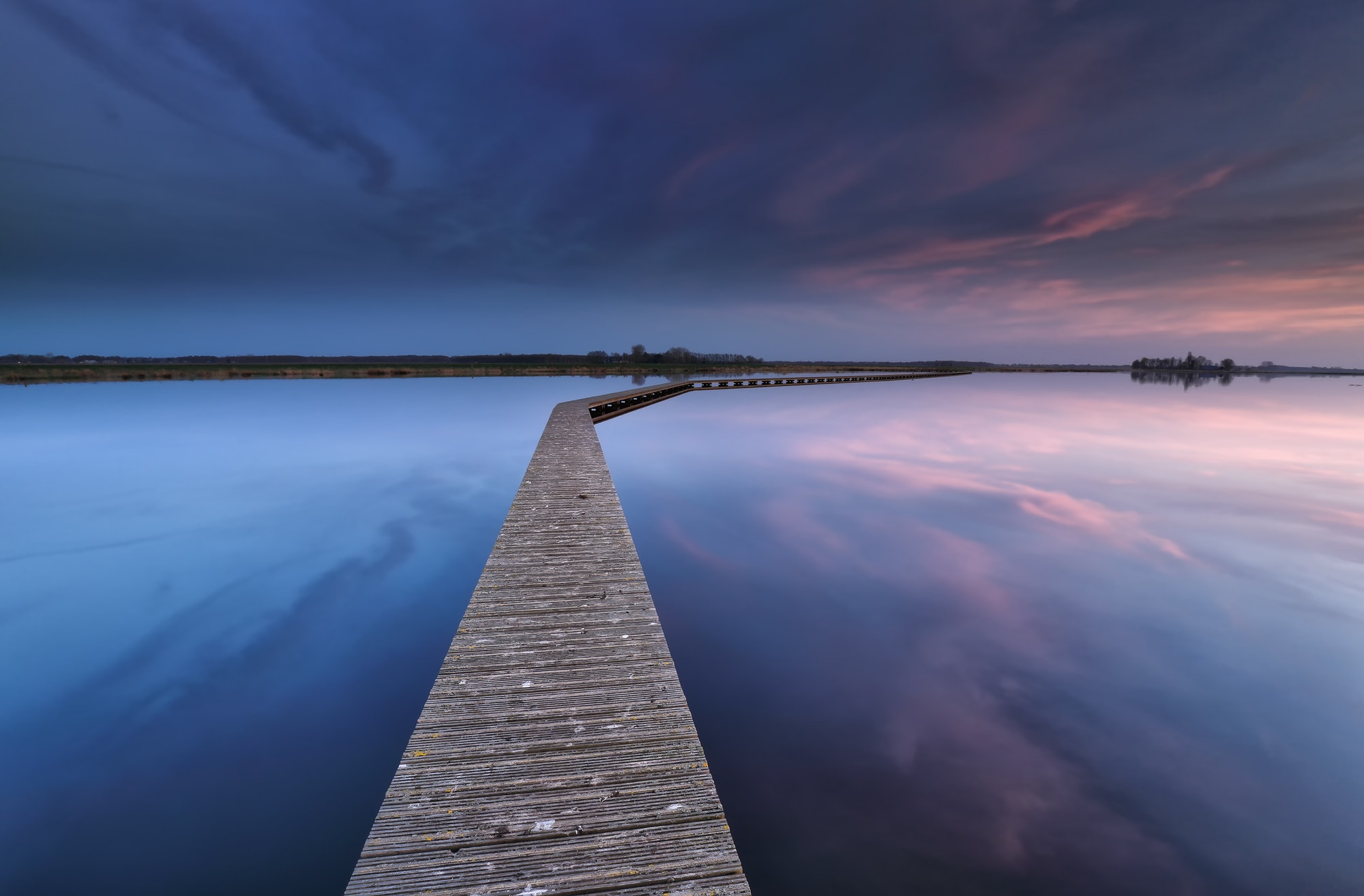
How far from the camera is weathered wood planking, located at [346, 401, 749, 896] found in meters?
2.66

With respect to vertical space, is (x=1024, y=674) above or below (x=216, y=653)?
above

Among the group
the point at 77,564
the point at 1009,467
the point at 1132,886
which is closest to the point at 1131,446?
the point at 1009,467

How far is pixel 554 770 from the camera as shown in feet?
11.0

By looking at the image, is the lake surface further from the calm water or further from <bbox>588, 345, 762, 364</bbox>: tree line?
<bbox>588, 345, 762, 364</bbox>: tree line

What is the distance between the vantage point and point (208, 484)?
17031mm

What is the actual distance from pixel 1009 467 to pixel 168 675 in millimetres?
23514

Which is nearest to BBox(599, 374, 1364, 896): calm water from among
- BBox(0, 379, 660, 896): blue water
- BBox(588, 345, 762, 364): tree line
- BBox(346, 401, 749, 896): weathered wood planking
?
BBox(346, 401, 749, 896): weathered wood planking

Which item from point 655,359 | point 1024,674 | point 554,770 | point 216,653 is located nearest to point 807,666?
point 1024,674

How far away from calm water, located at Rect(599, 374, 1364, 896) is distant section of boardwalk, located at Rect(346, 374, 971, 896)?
1787 millimetres

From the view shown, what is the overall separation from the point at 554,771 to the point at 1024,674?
659 cm

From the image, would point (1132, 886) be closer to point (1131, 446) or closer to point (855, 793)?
point (855, 793)

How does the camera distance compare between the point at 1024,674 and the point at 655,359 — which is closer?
the point at 1024,674

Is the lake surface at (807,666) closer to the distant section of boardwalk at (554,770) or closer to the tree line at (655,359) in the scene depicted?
the distant section of boardwalk at (554,770)

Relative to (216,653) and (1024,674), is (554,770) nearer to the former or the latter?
(1024,674)
